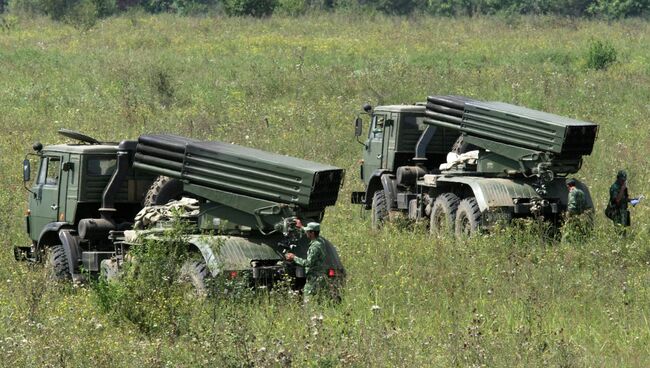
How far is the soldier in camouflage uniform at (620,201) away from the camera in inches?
734

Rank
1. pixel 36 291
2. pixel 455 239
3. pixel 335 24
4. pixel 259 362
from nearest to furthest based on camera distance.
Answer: pixel 259 362 < pixel 36 291 < pixel 455 239 < pixel 335 24

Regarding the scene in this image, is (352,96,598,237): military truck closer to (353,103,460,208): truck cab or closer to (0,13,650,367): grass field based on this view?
(353,103,460,208): truck cab

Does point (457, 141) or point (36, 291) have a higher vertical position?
point (457, 141)

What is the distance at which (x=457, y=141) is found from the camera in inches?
831

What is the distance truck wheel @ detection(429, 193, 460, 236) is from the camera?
19.7 metres

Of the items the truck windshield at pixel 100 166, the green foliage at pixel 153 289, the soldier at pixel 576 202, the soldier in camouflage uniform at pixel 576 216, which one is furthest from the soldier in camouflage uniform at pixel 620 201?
the green foliage at pixel 153 289

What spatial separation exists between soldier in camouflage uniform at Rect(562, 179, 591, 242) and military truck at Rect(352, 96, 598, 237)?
16.4 inches

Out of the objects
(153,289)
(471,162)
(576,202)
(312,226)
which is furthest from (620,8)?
(153,289)

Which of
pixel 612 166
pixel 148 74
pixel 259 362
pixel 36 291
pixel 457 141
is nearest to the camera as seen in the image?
pixel 259 362

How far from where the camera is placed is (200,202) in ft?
48.0

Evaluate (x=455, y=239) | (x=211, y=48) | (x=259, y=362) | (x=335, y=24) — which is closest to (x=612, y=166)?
(x=455, y=239)

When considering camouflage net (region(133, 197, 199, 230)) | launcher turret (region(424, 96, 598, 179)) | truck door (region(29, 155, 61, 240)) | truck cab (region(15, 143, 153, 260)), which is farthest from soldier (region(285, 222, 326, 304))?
launcher turret (region(424, 96, 598, 179))

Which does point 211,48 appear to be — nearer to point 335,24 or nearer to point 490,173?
point 335,24

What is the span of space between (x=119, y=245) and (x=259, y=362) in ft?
19.1
